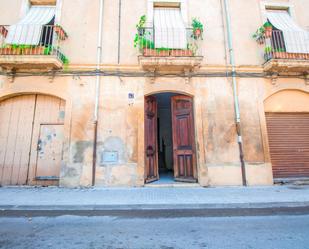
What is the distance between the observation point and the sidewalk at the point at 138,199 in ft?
14.3

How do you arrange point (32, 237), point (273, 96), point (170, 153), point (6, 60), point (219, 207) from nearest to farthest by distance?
point (32, 237) < point (219, 207) < point (6, 60) < point (273, 96) < point (170, 153)

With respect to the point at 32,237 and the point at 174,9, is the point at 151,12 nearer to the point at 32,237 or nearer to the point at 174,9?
the point at 174,9

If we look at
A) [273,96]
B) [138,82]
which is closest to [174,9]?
[138,82]

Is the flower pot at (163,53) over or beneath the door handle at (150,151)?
over

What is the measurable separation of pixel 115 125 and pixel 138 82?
6.11 ft

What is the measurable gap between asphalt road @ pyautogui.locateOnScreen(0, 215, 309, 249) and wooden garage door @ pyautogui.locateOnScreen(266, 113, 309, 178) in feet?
11.3

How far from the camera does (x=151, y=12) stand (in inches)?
304

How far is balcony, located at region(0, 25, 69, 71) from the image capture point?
6480mm

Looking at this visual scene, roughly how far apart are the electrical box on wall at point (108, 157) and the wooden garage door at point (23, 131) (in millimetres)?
1712

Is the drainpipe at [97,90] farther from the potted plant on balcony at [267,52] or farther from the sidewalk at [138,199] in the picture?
the potted plant on balcony at [267,52]

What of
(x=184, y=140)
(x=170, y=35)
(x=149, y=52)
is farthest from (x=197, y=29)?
(x=184, y=140)

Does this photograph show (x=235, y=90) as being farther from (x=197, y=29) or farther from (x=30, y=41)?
(x=30, y=41)

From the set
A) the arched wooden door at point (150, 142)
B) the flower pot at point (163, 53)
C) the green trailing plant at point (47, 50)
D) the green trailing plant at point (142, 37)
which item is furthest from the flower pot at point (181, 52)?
the green trailing plant at point (47, 50)

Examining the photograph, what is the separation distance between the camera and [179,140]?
24.3 ft
